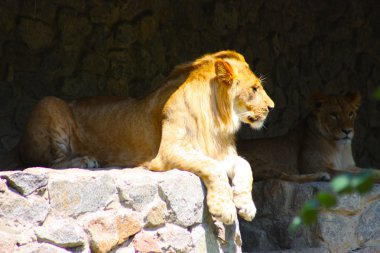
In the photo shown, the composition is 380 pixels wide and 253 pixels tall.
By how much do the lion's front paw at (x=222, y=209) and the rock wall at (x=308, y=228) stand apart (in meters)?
1.26

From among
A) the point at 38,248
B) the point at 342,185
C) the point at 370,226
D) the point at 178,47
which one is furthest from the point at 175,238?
the point at 178,47

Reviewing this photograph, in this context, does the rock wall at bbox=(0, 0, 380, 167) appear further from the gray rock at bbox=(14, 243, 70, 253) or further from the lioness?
the gray rock at bbox=(14, 243, 70, 253)

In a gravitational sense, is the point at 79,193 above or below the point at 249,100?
below

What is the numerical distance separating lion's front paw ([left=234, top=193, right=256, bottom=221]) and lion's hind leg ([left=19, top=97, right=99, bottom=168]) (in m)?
0.95

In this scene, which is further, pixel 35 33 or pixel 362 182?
pixel 35 33

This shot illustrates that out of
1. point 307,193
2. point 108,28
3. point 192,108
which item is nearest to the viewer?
point 192,108

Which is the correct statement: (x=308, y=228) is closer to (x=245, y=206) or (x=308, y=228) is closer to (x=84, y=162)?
(x=245, y=206)

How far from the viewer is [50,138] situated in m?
5.05

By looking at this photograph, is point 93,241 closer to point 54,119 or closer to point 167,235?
point 167,235

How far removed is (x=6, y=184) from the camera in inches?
141

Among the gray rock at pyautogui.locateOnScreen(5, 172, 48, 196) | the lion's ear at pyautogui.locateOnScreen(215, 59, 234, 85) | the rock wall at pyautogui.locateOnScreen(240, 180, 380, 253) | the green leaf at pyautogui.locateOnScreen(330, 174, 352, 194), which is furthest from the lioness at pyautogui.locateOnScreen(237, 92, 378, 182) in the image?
the green leaf at pyautogui.locateOnScreen(330, 174, 352, 194)

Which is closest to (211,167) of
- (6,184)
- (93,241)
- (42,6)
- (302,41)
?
(93,241)

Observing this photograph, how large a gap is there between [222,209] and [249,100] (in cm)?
87

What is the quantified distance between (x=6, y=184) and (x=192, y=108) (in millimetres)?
1461
